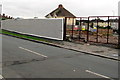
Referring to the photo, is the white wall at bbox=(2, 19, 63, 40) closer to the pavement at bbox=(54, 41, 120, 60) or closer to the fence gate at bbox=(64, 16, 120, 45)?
the fence gate at bbox=(64, 16, 120, 45)

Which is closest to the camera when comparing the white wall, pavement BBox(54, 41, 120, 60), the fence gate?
pavement BBox(54, 41, 120, 60)

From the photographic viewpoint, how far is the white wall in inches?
727

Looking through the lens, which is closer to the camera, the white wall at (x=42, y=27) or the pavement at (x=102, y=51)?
the pavement at (x=102, y=51)

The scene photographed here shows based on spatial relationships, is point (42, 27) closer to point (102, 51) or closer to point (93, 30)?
point (93, 30)

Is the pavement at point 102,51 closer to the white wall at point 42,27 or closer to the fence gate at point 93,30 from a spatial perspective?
the fence gate at point 93,30

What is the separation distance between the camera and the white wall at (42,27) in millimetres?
18469

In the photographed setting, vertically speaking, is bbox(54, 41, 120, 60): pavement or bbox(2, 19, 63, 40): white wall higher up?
bbox(2, 19, 63, 40): white wall

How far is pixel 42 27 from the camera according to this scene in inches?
834

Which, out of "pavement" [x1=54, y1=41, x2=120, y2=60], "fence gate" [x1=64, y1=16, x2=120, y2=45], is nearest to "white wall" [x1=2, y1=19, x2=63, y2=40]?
"fence gate" [x1=64, y1=16, x2=120, y2=45]

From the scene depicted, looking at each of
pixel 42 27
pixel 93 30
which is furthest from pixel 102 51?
pixel 42 27

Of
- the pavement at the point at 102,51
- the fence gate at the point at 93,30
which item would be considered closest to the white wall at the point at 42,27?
the fence gate at the point at 93,30

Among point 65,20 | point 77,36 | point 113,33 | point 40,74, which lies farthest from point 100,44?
point 40,74

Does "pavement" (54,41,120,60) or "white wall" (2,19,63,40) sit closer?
"pavement" (54,41,120,60)

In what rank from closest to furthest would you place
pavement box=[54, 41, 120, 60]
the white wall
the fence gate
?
pavement box=[54, 41, 120, 60] < the fence gate < the white wall
